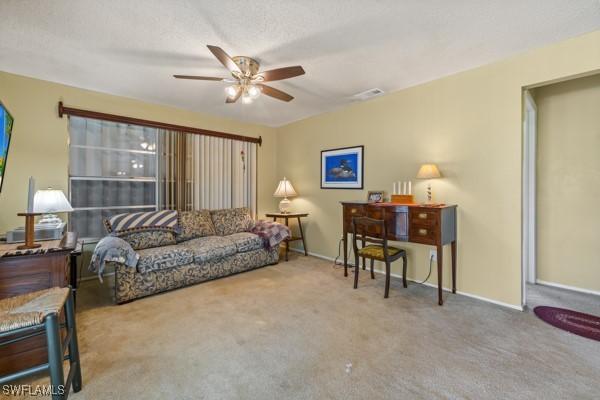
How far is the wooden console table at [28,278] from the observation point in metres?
1.69

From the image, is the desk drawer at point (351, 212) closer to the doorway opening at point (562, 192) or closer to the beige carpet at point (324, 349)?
the beige carpet at point (324, 349)

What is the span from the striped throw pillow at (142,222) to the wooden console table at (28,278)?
4.54 ft

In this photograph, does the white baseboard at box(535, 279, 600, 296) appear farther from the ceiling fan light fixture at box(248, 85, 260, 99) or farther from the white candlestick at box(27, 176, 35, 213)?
the white candlestick at box(27, 176, 35, 213)

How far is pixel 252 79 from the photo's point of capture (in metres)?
2.62

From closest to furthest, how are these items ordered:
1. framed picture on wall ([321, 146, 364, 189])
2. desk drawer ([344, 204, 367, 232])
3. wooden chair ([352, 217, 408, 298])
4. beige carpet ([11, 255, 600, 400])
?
beige carpet ([11, 255, 600, 400]) < wooden chair ([352, 217, 408, 298]) < desk drawer ([344, 204, 367, 232]) < framed picture on wall ([321, 146, 364, 189])

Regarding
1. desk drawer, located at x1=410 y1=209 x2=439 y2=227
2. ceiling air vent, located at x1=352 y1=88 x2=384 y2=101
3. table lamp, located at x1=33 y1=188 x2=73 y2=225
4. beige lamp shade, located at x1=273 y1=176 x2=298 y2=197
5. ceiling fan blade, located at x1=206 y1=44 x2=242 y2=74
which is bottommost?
desk drawer, located at x1=410 y1=209 x2=439 y2=227

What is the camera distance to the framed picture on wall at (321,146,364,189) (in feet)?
13.1

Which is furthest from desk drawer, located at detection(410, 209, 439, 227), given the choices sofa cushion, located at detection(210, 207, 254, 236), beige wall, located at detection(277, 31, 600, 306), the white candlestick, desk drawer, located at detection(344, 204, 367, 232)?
the white candlestick

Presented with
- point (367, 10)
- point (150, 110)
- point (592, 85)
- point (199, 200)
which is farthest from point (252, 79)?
point (592, 85)

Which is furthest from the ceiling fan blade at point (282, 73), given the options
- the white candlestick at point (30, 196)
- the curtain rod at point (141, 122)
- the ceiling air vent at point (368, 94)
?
the curtain rod at point (141, 122)

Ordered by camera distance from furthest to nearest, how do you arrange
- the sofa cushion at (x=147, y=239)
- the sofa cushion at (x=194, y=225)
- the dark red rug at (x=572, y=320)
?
1. the sofa cushion at (x=194, y=225)
2. the sofa cushion at (x=147, y=239)
3. the dark red rug at (x=572, y=320)

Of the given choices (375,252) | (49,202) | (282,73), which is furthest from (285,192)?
(49,202)

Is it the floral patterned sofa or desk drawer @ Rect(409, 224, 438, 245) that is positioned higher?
desk drawer @ Rect(409, 224, 438, 245)

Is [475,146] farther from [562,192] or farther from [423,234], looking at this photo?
[562,192]
